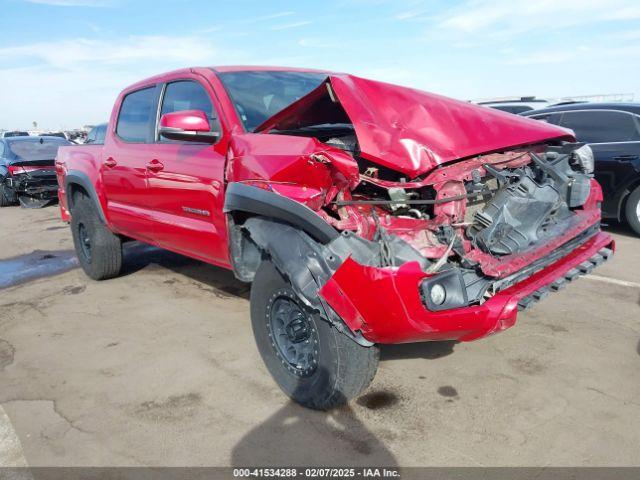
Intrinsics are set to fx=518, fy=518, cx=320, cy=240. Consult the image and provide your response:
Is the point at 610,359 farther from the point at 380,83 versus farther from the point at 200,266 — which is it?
the point at 200,266

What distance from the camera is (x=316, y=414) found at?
113 inches

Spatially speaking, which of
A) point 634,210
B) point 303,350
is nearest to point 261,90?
point 303,350

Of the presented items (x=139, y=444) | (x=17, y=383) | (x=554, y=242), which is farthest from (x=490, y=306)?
(x=17, y=383)

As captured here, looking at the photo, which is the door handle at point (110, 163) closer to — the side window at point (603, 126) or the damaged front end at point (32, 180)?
the side window at point (603, 126)

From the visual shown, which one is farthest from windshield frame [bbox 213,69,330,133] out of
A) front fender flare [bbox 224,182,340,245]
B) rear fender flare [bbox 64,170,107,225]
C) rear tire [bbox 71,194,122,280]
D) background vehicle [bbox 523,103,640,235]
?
background vehicle [bbox 523,103,640,235]

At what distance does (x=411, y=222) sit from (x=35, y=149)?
11.8 meters

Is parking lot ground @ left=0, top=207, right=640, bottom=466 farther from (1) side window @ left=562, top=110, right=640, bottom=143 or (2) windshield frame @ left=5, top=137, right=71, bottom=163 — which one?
(2) windshield frame @ left=5, top=137, right=71, bottom=163

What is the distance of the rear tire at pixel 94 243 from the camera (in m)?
5.29

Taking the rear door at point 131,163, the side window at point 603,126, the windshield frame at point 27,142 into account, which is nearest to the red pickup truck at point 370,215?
the rear door at point 131,163

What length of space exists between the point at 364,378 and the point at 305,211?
920mm

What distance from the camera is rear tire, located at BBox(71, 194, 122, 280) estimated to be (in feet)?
17.4

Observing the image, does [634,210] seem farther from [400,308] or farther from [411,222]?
[400,308]

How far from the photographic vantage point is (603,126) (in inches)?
264

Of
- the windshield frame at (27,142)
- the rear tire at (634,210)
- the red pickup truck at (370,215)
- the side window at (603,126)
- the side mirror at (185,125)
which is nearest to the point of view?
the red pickup truck at (370,215)
